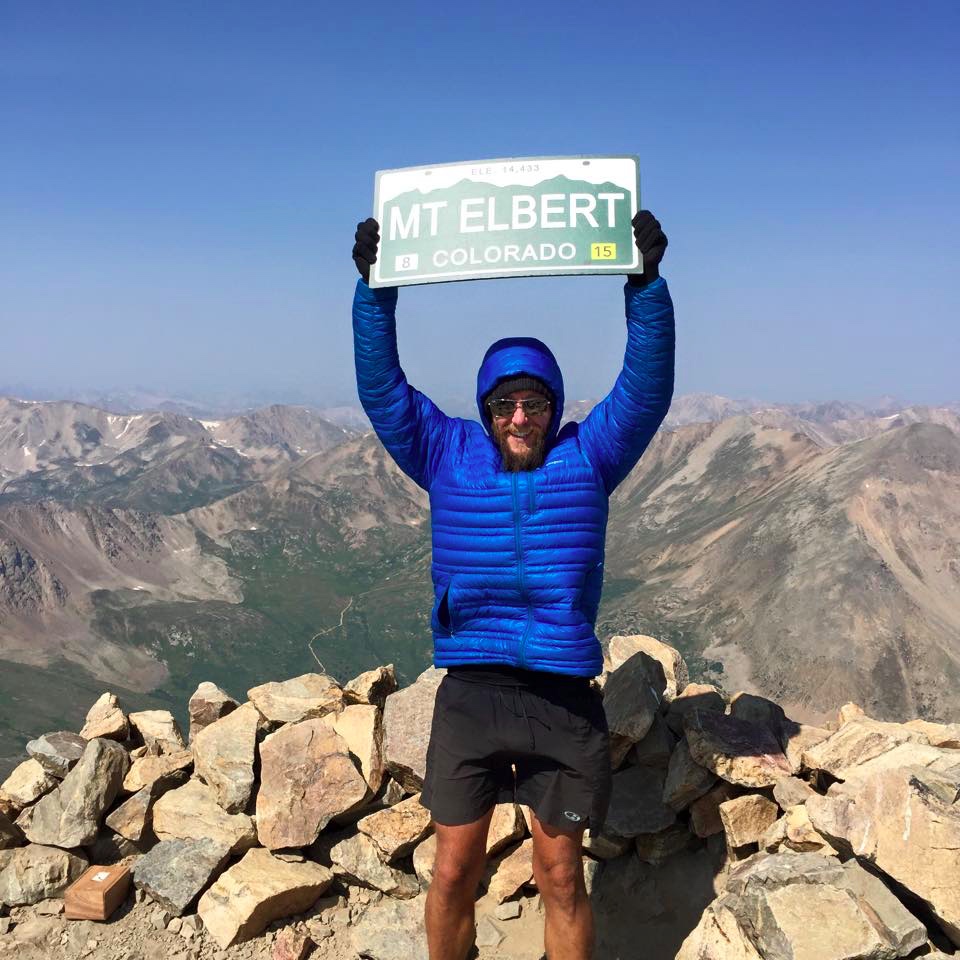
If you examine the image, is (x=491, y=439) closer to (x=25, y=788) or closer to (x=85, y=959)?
(x=85, y=959)

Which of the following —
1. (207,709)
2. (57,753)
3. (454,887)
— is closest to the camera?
(454,887)

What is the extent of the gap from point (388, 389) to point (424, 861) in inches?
234

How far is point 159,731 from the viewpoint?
11.7 metres

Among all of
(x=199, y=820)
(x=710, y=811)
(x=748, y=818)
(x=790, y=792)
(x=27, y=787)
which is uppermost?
(x=790, y=792)

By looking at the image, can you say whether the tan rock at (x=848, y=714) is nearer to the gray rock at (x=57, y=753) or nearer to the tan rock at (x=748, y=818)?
the tan rock at (x=748, y=818)

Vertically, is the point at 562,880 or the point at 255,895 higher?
the point at 562,880

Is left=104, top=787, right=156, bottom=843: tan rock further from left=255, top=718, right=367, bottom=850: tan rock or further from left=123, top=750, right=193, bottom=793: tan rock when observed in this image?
left=255, top=718, right=367, bottom=850: tan rock

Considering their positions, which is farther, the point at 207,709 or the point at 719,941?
the point at 207,709

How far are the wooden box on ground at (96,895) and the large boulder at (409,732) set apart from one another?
3.47 m

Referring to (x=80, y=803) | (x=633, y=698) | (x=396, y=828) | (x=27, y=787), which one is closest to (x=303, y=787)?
(x=396, y=828)

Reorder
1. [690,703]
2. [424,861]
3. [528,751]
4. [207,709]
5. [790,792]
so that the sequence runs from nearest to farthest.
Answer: [528,751] < [790,792] < [424,861] < [690,703] < [207,709]

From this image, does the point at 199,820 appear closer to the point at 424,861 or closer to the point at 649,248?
the point at 424,861

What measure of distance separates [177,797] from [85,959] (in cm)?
211

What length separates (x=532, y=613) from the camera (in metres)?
6.04
